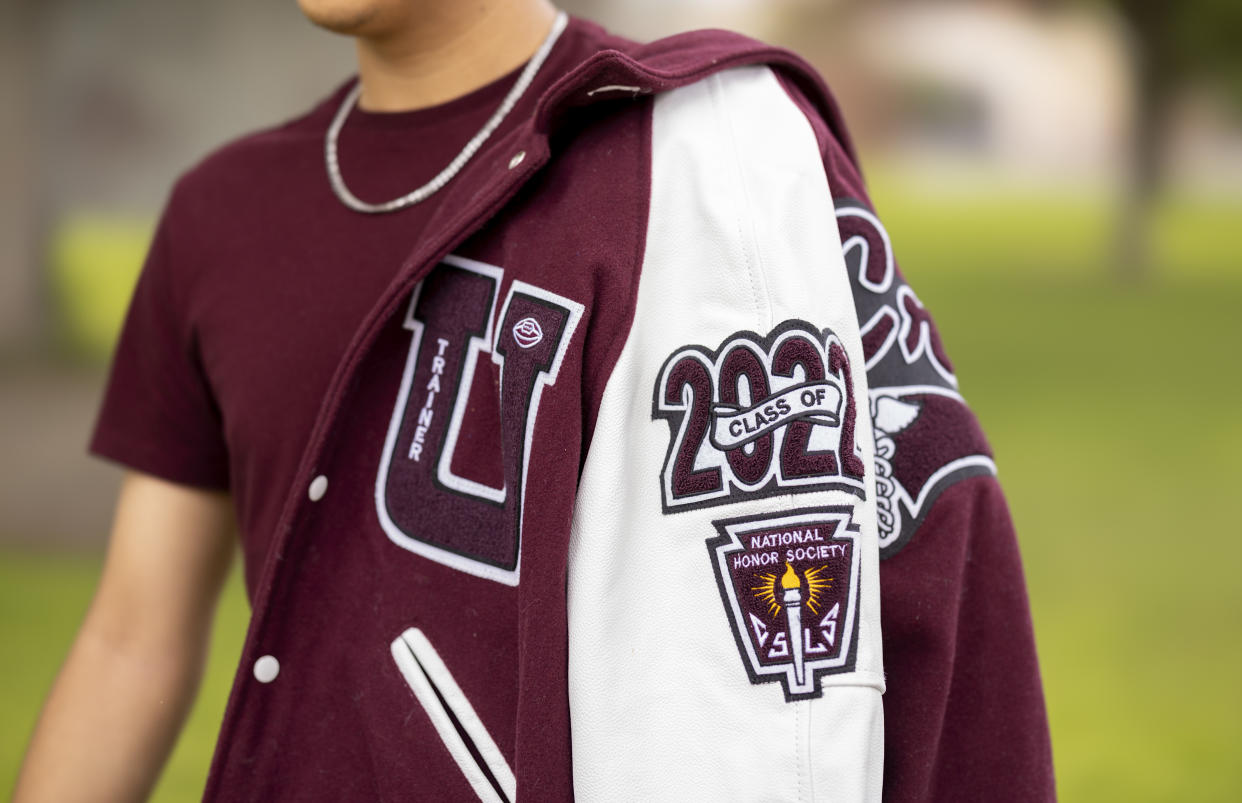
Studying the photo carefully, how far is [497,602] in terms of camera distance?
79 centimetres

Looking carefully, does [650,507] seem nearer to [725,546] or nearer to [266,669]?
[725,546]

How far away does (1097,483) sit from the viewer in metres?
5.50

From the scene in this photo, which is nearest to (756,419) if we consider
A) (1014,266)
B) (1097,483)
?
(1097,483)

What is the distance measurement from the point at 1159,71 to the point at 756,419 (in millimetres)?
8661

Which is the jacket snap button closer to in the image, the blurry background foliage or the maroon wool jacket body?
the maroon wool jacket body

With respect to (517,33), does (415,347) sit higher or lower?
lower

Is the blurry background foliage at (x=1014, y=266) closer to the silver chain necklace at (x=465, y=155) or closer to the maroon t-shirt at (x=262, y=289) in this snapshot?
the maroon t-shirt at (x=262, y=289)

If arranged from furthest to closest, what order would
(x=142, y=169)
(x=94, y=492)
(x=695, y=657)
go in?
(x=142, y=169), (x=94, y=492), (x=695, y=657)

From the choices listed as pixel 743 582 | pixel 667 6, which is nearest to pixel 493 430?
pixel 743 582

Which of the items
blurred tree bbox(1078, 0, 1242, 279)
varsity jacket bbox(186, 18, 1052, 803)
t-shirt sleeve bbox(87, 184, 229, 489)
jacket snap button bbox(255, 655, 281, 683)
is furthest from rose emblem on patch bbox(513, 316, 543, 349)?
blurred tree bbox(1078, 0, 1242, 279)

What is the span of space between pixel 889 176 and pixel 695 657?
7445 mm

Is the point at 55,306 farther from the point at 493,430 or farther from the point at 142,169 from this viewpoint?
the point at 493,430

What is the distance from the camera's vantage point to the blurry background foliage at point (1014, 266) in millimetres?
3697

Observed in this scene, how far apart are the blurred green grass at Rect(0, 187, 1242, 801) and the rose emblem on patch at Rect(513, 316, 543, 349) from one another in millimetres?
2391
